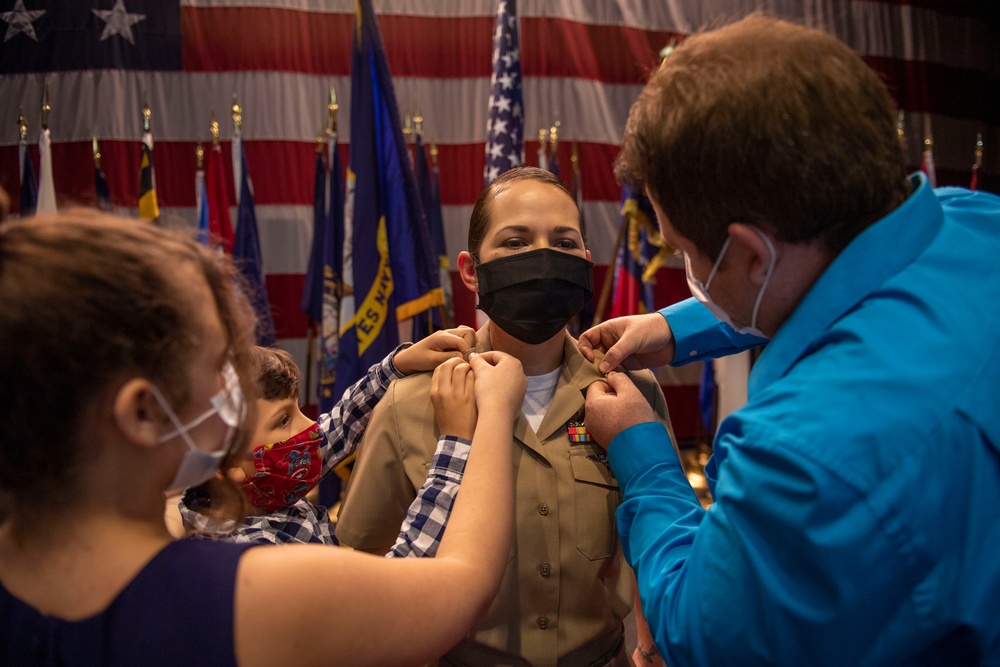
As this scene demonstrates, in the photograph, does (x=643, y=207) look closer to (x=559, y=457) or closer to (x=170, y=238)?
(x=559, y=457)

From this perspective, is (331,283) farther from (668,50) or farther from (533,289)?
(533,289)

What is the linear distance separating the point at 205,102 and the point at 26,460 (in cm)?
496

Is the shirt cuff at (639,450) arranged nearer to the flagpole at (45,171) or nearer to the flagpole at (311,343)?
the flagpole at (311,343)

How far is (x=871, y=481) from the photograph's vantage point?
91 cm

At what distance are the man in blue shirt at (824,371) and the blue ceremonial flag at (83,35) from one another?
5.08 metres

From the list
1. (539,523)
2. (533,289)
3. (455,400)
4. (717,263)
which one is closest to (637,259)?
(533,289)

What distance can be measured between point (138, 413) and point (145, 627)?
25 cm

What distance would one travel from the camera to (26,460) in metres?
0.86

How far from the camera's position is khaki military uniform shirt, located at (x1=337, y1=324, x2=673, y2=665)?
1.61 m

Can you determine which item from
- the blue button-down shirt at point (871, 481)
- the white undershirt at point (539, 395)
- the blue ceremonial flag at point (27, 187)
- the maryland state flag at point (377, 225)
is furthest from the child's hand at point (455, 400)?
the blue ceremonial flag at point (27, 187)

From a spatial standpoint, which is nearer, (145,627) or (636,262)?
(145,627)

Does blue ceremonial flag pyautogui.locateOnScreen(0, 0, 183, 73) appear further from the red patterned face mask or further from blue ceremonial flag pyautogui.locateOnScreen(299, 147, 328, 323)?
the red patterned face mask

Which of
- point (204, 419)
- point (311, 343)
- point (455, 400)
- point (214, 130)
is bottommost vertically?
point (311, 343)

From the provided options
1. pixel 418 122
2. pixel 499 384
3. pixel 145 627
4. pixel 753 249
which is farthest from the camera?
pixel 418 122
